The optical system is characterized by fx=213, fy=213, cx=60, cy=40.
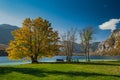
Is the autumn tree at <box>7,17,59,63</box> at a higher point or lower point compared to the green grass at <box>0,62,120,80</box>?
higher

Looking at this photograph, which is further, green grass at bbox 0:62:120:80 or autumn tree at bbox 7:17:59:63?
autumn tree at bbox 7:17:59:63

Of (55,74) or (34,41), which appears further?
(34,41)

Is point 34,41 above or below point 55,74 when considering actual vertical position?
above

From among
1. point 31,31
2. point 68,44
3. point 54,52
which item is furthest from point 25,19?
point 68,44

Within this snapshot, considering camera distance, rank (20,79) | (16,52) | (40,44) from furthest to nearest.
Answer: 1. (40,44)
2. (16,52)
3. (20,79)

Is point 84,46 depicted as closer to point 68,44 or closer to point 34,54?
point 68,44

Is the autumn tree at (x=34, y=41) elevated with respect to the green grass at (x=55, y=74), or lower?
elevated

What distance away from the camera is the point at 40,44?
68250mm

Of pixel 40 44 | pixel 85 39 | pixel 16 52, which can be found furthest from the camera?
pixel 85 39

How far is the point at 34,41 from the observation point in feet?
223

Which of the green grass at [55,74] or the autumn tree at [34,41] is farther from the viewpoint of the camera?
the autumn tree at [34,41]

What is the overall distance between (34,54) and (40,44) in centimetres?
383

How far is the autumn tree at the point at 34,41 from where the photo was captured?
213 ft

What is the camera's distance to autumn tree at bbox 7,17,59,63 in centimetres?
6506
